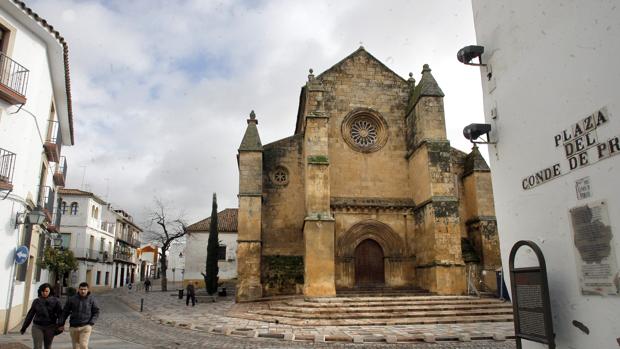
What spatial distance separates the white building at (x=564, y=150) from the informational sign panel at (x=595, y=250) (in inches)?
0.4

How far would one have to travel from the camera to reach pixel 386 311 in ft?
44.5

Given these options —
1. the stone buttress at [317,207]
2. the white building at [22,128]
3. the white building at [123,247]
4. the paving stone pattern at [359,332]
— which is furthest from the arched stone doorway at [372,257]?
the white building at [123,247]

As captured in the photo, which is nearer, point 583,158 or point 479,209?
point 583,158

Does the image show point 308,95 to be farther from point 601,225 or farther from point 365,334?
point 601,225

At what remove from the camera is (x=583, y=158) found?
15.3 feet

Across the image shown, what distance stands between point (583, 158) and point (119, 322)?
15502 millimetres

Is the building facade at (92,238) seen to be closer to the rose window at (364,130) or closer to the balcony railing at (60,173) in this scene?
the balcony railing at (60,173)

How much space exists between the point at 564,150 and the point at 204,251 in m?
35.5

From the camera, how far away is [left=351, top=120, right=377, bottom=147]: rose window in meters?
20.0

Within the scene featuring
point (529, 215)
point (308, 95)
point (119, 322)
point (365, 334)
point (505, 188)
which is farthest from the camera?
point (308, 95)

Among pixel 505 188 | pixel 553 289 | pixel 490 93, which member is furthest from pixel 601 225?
pixel 490 93

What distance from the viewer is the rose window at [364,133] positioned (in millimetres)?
19953

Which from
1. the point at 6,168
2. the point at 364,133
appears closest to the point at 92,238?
the point at 364,133

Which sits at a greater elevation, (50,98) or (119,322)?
(50,98)
